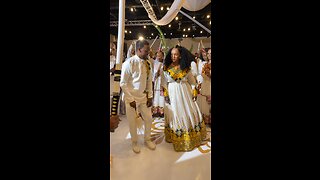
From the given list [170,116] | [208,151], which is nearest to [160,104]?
[170,116]

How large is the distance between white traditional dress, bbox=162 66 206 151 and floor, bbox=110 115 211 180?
15cm

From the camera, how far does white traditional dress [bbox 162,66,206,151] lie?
246cm

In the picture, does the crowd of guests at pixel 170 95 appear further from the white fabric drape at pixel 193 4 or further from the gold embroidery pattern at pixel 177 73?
the white fabric drape at pixel 193 4

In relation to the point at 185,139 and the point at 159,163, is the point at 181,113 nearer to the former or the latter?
the point at 185,139

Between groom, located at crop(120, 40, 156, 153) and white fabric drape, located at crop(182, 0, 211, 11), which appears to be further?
white fabric drape, located at crop(182, 0, 211, 11)

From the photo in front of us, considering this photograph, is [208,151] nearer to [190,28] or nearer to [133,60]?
[133,60]

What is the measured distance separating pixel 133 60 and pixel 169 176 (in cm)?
157

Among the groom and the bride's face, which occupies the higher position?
the bride's face

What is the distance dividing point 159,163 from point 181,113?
2.53 ft

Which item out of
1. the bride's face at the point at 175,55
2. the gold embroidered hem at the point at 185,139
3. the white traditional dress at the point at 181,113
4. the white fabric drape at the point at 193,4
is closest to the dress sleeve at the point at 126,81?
the white traditional dress at the point at 181,113

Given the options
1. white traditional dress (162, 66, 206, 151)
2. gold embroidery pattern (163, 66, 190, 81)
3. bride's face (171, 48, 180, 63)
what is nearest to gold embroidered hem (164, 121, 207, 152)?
white traditional dress (162, 66, 206, 151)

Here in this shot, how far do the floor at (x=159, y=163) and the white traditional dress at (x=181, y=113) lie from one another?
0.15 meters

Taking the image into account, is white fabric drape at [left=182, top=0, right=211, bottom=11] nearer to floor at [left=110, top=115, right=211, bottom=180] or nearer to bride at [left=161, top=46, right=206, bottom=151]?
bride at [left=161, top=46, right=206, bottom=151]

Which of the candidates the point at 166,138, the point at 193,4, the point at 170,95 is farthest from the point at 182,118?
the point at 193,4
